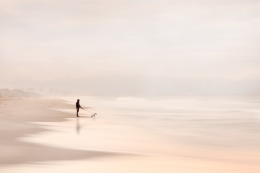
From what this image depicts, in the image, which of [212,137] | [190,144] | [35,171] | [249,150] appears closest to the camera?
[35,171]

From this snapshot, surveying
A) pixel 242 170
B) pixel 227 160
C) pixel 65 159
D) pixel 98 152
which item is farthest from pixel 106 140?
pixel 242 170

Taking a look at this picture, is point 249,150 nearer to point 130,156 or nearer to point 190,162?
point 190,162

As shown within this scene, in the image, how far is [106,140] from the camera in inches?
604

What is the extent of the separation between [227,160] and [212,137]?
6192mm

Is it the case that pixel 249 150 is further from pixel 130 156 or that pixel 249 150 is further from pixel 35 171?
pixel 35 171

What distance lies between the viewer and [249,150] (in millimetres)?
13719

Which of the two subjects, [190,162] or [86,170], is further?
[190,162]

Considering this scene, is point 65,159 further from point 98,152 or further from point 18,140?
point 18,140

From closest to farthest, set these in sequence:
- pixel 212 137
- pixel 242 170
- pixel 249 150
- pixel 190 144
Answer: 1. pixel 242 170
2. pixel 249 150
3. pixel 190 144
4. pixel 212 137

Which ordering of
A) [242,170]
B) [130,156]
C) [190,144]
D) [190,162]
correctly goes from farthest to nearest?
[190,144]
[130,156]
[190,162]
[242,170]

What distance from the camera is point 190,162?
10.7 m

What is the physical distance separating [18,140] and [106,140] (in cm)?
365

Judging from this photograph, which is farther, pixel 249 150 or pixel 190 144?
pixel 190 144

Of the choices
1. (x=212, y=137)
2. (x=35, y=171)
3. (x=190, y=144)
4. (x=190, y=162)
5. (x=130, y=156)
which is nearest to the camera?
(x=35, y=171)
